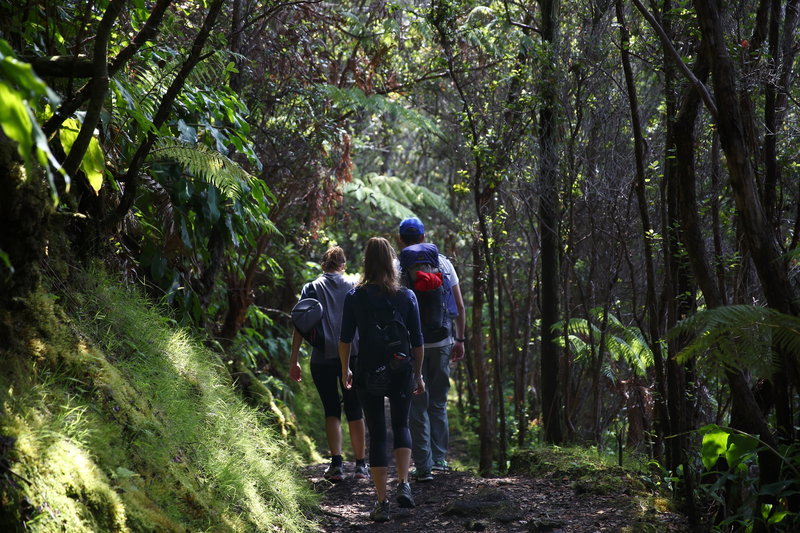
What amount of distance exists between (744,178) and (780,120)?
6.75 feet

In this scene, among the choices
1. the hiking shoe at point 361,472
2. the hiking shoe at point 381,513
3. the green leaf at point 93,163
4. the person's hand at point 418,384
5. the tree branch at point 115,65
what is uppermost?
the tree branch at point 115,65

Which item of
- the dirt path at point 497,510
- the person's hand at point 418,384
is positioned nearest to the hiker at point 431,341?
the dirt path at point 497,510

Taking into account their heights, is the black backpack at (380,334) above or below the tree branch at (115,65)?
below

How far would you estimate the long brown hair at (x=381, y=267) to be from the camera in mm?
5492

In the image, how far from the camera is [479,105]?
920 cm

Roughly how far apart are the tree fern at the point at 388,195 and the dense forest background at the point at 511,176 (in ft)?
0.46

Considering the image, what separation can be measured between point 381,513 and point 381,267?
6.07 feet

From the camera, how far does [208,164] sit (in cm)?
547

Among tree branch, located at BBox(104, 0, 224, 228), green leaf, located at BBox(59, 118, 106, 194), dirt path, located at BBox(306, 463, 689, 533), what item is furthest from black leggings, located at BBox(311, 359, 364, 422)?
green leaf, located at BBox(59, 118, 106, 194)

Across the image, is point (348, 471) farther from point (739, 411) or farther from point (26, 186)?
point (26, 186)

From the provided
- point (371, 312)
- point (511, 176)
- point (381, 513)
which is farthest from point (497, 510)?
point (511, 176)

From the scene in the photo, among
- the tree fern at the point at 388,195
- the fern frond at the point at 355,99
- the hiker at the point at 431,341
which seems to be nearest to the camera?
the hiker at the point at 431,341

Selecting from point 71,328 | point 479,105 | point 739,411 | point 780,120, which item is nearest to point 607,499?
point 739,411

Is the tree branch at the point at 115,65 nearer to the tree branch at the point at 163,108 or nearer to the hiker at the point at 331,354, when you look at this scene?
the tree branch at the point at 163,108
